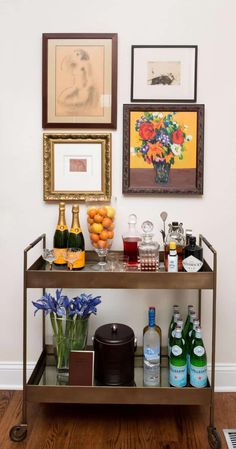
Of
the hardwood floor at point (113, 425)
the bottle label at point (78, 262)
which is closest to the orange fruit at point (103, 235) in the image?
the bottle label at point (78, 262)

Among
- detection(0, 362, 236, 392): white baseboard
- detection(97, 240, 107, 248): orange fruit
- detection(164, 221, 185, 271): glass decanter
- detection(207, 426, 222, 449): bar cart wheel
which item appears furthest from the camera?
detection(0, 362, 236, 392): white baseboard

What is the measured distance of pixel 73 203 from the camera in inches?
78.7

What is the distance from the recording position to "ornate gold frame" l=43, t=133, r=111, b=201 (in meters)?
1.96

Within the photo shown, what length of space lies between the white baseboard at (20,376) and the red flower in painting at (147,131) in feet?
4.08

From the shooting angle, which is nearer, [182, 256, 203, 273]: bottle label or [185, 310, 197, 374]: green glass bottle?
[182, 256, 203, 273]: bottle label

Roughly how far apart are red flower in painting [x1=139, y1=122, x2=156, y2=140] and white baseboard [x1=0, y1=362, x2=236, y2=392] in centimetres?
124

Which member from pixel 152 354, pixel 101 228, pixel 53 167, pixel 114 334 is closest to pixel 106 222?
pixel 101 228

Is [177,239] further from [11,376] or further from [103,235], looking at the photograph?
[11,376]

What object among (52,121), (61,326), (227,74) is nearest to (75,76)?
(52,121)

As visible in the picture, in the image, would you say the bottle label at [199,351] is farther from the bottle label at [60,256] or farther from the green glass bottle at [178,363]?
the bottle label at [60,256]

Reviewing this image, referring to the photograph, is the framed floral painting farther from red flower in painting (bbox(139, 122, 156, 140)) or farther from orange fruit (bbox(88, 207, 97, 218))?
orange fruit (bbox(88, 207, 97, 218))

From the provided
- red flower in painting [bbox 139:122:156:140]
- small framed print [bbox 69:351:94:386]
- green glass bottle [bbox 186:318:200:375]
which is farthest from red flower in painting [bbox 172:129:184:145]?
small framed print [bbox 69:351:94:386]

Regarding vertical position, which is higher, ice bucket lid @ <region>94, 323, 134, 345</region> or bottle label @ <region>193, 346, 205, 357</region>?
ice bucket lid @ <region>94, 323, 134, 345</region>

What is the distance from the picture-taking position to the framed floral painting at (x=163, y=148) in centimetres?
194
